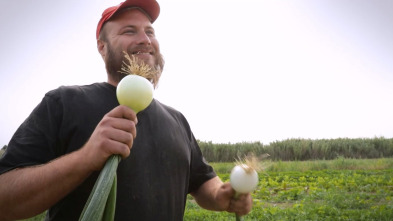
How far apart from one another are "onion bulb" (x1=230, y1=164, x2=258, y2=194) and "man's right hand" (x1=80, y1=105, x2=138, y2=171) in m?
0.45

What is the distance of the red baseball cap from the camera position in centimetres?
201

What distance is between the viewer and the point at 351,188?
8570mm

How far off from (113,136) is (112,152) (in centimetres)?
5

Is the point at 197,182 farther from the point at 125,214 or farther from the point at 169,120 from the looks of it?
the point at 125,214

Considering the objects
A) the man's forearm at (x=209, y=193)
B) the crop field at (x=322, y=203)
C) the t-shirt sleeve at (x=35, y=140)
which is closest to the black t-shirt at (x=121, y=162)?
the t-shirt sleeve at (x=35, y=140)

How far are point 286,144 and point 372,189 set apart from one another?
499 inches

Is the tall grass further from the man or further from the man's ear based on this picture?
the man

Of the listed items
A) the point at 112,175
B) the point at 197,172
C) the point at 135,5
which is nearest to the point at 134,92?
the point at 112,175

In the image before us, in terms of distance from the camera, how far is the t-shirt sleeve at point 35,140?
1366 mm

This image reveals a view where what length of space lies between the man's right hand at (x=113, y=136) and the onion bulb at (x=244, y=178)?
448 mm

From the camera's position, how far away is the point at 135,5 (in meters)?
2.08

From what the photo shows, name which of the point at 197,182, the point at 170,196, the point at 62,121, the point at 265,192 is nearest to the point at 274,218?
the point at 265,192

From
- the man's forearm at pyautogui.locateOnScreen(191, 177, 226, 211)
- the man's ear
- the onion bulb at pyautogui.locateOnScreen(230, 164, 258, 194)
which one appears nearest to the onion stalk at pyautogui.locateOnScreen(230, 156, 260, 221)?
the onion bulb at pyautogui.locateOnScreen(230, 164, 258, 194)

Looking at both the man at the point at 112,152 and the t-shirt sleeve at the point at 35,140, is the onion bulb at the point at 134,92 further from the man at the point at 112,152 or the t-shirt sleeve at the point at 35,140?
the t-shirt sleeve at the point at 35,140
